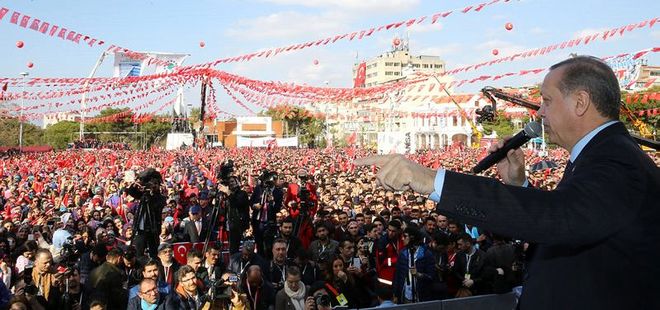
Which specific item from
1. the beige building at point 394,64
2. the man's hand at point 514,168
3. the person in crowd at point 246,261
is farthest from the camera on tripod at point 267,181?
the beige building at point 394,64

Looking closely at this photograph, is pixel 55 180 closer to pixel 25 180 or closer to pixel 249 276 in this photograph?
pixel 25 180

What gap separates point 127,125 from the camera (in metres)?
76.5

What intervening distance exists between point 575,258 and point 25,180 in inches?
874

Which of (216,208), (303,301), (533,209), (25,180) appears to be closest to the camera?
(533,209)

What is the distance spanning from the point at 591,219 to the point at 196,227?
366 inches

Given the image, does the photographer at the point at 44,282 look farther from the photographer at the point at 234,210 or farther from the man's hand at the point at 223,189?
the man's hand at the point at 223,189

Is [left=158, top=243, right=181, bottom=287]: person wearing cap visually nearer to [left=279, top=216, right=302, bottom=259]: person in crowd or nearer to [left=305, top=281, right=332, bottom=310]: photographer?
[left=279, top=216, right=302, bottom=259]: person in crowd

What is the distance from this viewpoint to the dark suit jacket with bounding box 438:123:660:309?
4.34 feet

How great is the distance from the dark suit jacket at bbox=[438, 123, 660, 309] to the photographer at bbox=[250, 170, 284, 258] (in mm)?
8965

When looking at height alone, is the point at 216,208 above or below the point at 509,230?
below

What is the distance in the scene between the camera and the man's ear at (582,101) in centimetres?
154

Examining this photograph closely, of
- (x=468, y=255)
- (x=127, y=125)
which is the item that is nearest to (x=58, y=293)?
(x=468, y=255)

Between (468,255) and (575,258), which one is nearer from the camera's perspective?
(575,258)

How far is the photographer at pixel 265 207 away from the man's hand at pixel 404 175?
8.89 meters
